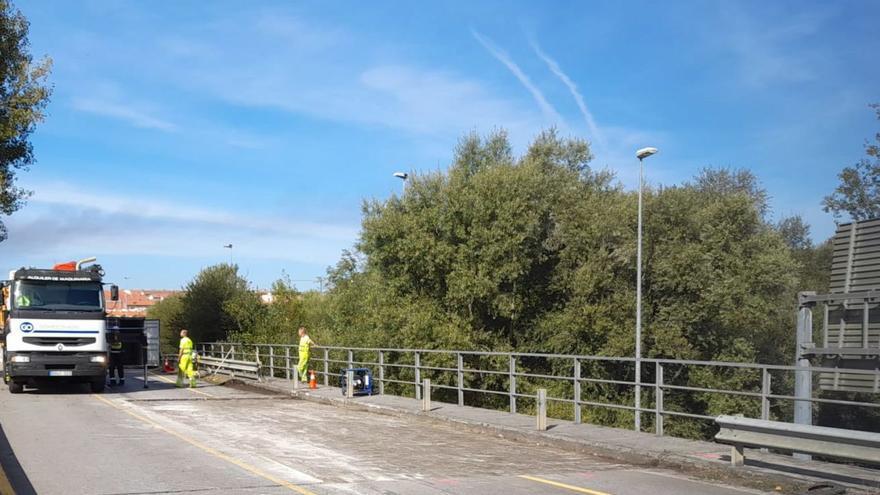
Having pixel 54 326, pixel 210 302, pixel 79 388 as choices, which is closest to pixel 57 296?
pixel 54 326

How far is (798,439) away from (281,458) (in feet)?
21.0

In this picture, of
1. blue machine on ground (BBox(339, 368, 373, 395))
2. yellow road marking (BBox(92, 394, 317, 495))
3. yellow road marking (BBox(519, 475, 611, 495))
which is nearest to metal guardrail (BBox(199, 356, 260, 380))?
blue machine on ground (BBox(339, 368, 373, 395))

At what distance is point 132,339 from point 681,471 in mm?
21724

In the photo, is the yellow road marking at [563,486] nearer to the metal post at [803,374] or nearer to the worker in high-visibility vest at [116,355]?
the metal post at [803,374]

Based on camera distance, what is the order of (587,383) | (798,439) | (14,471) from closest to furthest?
(798,439)
(14,471)
(587,383)

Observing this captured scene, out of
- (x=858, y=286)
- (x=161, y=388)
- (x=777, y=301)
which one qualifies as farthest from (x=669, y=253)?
(x=858, y=286)

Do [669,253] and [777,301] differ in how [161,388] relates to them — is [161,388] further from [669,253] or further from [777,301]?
[777,301]

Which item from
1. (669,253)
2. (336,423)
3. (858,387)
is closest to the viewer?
(858,387)

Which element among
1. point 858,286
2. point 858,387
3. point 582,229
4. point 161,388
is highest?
point 582,229

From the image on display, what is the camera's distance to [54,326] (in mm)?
21062

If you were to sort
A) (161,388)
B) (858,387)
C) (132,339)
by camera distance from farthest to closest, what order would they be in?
1. (132,339)
2. (161,388)
3. (858,387)

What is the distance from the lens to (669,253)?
106ft

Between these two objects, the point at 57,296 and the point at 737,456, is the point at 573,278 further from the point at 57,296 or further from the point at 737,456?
the point at 737,456

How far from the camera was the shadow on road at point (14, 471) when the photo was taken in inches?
335
